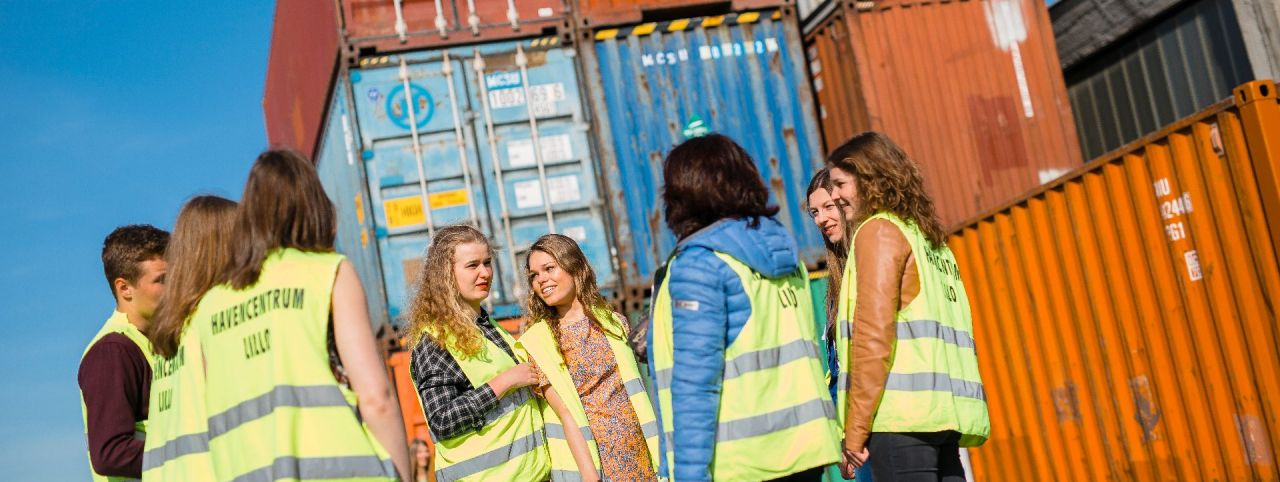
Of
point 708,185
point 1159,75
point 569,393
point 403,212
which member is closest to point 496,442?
point 569,393

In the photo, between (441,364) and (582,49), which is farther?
(582,49)

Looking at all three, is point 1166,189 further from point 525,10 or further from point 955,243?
point 525,10

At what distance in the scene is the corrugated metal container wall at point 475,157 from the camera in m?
11.5

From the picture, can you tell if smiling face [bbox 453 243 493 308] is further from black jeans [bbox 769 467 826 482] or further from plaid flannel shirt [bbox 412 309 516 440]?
black jeans [bbox 769 467 826 482]

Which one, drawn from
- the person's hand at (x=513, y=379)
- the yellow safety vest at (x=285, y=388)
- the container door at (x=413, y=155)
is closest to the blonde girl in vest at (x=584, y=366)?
the person's hand at (x=513, y=379)

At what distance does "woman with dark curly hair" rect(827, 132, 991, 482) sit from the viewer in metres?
3.80

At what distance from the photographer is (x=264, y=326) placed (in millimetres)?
3111

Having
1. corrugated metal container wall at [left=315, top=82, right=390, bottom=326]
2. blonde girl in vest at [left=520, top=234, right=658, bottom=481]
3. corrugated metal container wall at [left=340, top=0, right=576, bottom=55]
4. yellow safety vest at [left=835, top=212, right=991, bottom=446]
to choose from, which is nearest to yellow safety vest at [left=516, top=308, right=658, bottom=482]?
blonde girl in vest at [left=520, top=234, right=658, bottom=481]

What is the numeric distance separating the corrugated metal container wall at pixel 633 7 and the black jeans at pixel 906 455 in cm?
892

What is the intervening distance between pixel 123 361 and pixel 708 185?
6.18 feet

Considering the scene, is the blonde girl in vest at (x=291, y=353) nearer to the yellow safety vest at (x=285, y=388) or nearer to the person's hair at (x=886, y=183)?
the yellow safety vest at (x=285, y=388)

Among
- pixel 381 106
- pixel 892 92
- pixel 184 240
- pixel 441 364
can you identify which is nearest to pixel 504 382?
pixel 441 364

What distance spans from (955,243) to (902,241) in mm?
6243

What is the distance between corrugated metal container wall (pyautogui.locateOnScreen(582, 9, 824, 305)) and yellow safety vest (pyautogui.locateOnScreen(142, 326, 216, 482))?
8.20 metres
